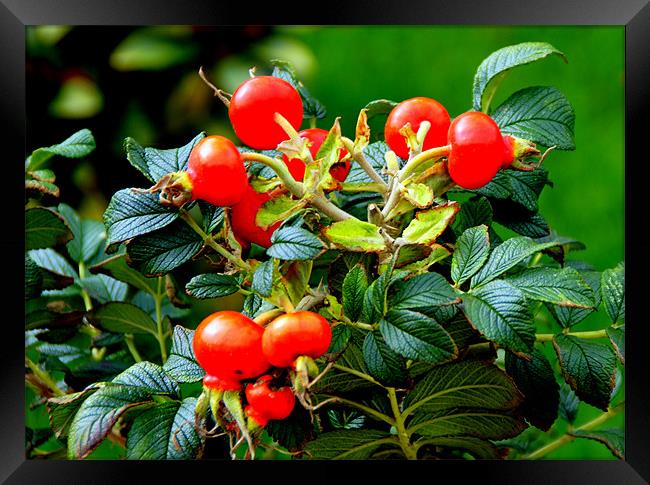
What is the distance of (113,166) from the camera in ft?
4.66

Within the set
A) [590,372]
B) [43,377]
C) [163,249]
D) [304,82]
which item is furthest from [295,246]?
[304,82]

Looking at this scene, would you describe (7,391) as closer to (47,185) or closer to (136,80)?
(47,185)

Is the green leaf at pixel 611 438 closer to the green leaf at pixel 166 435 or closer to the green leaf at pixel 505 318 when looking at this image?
the green leaf at pixel 505 318

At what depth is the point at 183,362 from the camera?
0.56 meters

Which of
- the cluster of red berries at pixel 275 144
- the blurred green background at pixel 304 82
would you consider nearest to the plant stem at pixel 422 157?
the cluster of red berries at pixel 275 144

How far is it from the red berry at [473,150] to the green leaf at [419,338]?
0.10 m

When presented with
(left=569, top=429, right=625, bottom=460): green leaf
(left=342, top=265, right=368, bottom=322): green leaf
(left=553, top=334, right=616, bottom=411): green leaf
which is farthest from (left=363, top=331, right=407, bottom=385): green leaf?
(left=569, top=429, right=625, bottom=460): green leaf

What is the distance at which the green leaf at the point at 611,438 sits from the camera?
2.11 ft

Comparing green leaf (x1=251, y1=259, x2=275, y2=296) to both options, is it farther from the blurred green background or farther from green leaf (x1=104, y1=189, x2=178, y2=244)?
the blurred green background

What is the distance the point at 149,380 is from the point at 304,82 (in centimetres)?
92

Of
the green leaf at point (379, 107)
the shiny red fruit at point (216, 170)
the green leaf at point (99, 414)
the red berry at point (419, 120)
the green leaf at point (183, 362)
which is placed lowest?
the green leaf at point (99, 414)

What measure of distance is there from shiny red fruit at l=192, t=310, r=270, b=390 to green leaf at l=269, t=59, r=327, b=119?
0.27 metres

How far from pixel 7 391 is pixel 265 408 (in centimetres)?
30

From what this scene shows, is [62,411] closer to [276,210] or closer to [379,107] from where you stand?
[276,210]
